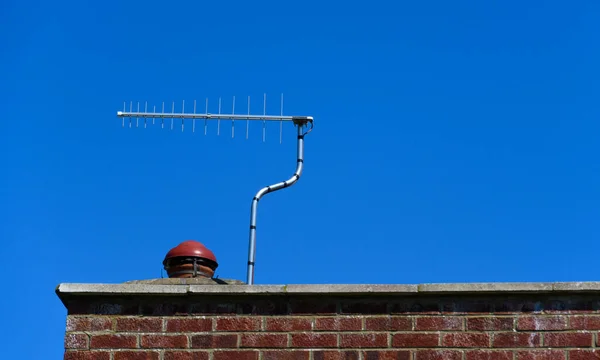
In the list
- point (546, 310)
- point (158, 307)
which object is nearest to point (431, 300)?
point (546, 310)

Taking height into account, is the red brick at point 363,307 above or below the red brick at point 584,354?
above

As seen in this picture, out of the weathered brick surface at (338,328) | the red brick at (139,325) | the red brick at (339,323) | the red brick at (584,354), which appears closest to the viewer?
the red brick at (584,354)

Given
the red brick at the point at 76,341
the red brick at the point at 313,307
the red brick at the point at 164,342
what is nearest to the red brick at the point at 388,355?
the red brick at the point at 313,307

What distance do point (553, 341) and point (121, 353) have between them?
315 cm

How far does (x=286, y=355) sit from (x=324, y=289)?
0.55 m

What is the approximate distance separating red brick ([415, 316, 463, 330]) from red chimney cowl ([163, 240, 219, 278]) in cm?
219

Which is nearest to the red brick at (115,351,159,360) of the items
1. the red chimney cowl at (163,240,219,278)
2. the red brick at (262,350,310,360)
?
the red brick at (262,350,310,360)

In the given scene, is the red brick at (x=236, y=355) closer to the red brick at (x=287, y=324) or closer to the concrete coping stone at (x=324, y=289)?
the red brick at (x=287, y=324)

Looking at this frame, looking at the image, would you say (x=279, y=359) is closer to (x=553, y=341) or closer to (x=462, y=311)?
(x=462, y=311)

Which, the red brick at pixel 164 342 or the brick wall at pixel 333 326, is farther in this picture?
the red brick at pixel 164 342

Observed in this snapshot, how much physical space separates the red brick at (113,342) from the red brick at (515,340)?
2.66 metres

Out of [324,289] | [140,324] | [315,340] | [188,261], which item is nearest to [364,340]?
[315,340]

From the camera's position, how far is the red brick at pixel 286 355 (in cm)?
759

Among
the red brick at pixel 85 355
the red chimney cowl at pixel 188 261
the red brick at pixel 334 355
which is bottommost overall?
the red brick at pixel 85 355
